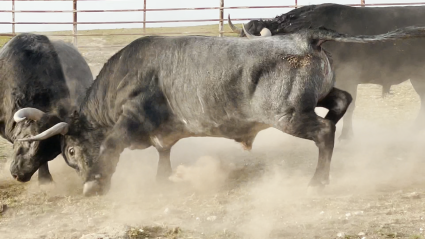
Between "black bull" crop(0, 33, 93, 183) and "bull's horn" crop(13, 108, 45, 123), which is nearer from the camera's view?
"bull's horn" crop(13, 108, 45, 123)

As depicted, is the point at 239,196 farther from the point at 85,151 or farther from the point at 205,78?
the point at 85,151

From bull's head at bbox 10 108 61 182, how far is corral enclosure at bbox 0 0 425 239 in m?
0.24

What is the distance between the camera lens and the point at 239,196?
600 centimetres

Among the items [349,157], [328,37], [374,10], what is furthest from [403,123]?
[328,37]

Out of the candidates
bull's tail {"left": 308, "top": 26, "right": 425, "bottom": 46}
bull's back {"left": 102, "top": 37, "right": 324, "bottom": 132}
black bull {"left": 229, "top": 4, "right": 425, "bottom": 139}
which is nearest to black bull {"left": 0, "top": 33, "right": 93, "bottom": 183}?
bull's back {"left": 102, "top": 37, "right": 324, "bottom": 132}

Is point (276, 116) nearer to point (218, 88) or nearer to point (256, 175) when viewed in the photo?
point (218, 88)

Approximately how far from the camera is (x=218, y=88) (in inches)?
233

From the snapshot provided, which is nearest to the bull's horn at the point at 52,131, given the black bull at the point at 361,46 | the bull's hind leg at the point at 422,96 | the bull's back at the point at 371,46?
the black bull at the point at 361,46

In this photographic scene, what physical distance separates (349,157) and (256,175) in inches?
52.4

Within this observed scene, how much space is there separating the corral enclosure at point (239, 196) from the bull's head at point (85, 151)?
17 cm

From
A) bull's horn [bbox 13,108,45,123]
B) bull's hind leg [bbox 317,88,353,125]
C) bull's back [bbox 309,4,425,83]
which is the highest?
bull's back [bbox 309,4,425,83]

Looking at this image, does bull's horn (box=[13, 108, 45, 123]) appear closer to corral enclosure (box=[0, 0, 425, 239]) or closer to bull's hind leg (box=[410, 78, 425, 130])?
corral enclosure (box=[0, 0, 425, 239])

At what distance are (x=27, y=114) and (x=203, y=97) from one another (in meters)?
1.81

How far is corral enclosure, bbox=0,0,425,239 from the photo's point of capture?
4.94 m
